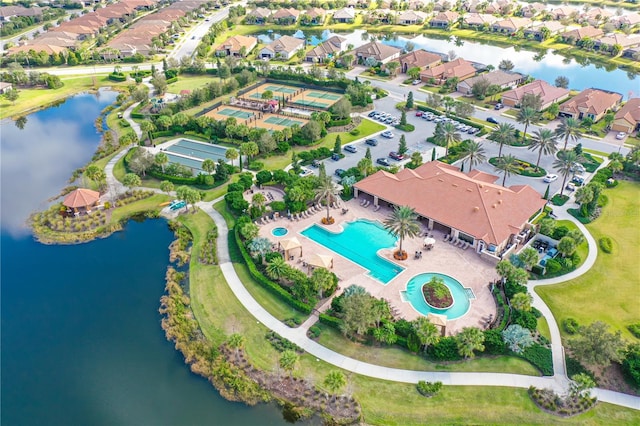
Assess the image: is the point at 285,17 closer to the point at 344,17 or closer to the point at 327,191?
the point at 344,17

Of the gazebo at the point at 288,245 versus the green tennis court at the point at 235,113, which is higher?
the green tennis court at the point at 235,113

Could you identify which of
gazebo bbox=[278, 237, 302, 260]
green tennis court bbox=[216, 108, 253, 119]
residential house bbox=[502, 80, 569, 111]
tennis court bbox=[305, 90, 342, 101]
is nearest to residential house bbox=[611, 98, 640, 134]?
residential house bbox=[502, 80, 569, 111]

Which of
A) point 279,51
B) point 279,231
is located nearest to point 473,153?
point 279,231

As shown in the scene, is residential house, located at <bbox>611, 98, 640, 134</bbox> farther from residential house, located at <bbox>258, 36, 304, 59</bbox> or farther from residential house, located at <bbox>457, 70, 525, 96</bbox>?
residential house, located at <bbox>258, 36, 304, 59</bbox>

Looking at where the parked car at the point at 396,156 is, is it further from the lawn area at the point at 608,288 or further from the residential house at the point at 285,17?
the residential house at the point at 285,17

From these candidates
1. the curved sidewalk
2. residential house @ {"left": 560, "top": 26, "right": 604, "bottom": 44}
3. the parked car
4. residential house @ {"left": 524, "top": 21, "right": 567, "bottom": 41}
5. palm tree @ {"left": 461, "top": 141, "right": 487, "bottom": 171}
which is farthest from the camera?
residential house @ {"left": 524, "top": 21, "right": 567, "bottom": 41}

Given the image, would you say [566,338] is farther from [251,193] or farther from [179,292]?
[251,193]

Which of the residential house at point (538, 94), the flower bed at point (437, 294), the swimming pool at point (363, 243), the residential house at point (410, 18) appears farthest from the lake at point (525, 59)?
the flower bed at point (437, 294)
